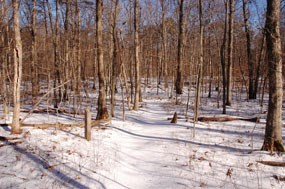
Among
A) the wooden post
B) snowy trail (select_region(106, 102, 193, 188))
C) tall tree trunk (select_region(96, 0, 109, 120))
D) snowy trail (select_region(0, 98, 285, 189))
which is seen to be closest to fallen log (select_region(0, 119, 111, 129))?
snowy trail (select_region(0, 98, 285, 189))

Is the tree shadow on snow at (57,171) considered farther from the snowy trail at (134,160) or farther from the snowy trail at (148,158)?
the snowy trail at (148,158)

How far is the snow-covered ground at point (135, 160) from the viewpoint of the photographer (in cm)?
497

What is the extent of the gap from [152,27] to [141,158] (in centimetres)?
3128

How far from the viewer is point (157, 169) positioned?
5.96 meters

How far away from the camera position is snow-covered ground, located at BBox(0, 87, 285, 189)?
16.3 feet

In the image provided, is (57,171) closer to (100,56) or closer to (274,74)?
(274,74)

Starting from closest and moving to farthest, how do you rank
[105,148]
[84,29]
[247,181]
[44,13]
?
[247,181] → [105,148] → [44,13] → [84,29]

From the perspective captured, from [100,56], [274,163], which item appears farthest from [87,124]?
[274,163]

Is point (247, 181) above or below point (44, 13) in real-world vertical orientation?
below

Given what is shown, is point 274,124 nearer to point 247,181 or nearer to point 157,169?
point 247,181

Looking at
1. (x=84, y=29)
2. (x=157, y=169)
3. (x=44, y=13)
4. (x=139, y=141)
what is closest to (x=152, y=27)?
(x=84, y=29)

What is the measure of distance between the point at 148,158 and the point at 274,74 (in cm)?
422

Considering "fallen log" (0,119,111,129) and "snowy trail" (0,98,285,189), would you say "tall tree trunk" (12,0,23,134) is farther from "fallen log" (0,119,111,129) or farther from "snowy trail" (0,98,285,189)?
"fallen log" (0,119,111,129)

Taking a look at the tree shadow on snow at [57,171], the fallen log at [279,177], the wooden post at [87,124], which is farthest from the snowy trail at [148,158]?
the fallen log at [279,177]
